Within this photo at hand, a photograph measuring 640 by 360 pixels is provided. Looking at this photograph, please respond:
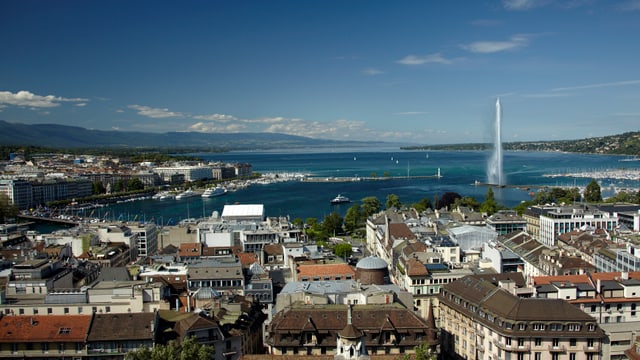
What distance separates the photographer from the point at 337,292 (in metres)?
26.1

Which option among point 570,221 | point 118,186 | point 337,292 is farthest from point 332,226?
point 118,186

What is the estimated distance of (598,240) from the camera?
37.7m

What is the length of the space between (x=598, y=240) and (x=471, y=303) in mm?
17897

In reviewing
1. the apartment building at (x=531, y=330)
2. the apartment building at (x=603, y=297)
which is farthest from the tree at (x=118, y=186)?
the apartment building at (x=531, y=330)

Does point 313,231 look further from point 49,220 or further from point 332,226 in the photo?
point 49,220

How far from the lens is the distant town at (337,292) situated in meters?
20.9

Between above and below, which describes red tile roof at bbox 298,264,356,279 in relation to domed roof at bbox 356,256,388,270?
below

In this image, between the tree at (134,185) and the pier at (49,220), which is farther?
the tree at (134,185)

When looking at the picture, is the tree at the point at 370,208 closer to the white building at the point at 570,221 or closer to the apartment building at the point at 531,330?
the white building at the point at 570,221

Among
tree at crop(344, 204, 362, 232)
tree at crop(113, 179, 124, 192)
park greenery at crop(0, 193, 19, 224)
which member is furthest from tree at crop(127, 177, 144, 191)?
tree at crop(344, 204, 362, 232)

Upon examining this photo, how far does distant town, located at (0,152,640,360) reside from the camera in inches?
821

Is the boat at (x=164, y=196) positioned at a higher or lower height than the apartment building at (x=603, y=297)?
lower

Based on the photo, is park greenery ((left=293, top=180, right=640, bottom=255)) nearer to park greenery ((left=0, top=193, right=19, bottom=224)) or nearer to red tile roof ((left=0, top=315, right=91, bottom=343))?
red tile roof ((left=0, top=315, right=91, bottom=343))

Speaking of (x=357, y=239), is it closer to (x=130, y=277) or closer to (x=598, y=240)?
(x=598, y=240)
